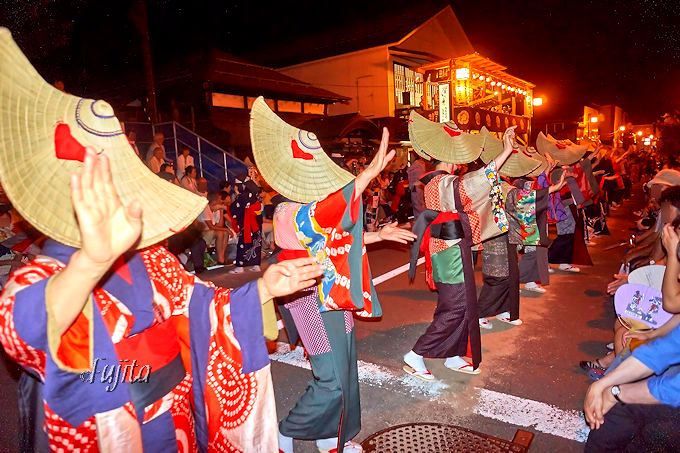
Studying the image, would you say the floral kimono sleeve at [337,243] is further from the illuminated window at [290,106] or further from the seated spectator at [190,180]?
the illuminated window at [290,106]

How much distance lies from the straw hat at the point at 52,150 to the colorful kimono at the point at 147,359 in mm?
266

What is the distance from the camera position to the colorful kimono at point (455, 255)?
153 inches

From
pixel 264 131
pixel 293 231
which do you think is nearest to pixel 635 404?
pixel 293 231

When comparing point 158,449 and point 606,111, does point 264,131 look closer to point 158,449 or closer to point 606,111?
point 158,449

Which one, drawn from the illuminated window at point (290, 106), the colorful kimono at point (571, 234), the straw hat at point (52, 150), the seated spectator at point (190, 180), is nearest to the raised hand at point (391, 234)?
the straw hat at point (52, 150)

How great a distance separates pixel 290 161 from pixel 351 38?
20916mm

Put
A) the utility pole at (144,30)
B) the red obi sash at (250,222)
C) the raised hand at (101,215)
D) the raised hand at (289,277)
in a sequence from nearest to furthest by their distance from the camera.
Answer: the raised hand at (101,215)
the raised hand at (289,277)
the red obi sash at (250,222)
the utility pole at (144,30)

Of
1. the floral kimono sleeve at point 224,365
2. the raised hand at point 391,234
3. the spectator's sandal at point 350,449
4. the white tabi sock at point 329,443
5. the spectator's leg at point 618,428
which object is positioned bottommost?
the spectator's sandal at point 350,449

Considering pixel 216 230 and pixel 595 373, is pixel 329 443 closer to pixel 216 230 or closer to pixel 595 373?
pixel 595 373

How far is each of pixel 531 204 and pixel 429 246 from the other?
8.39ft

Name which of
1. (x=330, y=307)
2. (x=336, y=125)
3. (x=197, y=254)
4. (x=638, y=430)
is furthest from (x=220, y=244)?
(x=336, y=125)

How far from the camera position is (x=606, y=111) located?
49312 millimetres

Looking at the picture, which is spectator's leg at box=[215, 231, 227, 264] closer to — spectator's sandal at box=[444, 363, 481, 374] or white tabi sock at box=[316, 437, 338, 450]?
spectator's sandal at box=[444, 363, 481, 374]

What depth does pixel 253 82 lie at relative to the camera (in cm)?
1706
